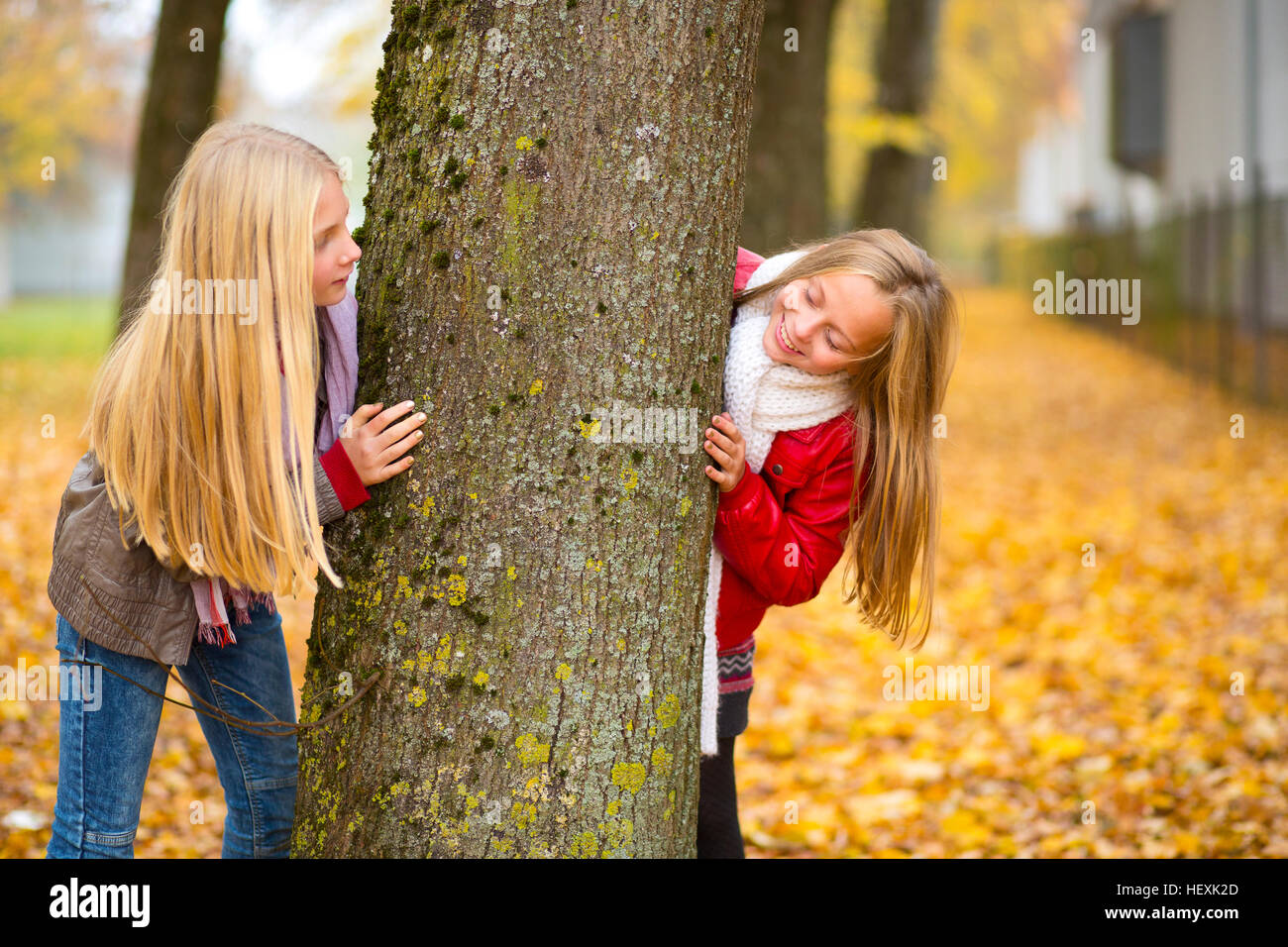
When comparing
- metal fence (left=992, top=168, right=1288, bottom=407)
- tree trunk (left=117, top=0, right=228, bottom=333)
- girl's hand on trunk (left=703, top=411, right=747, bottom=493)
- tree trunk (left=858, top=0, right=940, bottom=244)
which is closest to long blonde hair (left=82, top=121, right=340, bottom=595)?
girl's hand on trunk (left=703, top=411, right=747, bottom=493)

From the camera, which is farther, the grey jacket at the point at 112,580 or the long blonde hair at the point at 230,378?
the grey jacket at the point at 112,580

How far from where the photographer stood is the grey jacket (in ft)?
6.93

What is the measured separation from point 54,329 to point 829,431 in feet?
83.7

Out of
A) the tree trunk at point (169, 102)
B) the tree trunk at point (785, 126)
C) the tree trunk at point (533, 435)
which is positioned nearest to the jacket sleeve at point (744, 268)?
the tree trunk at point (533, 435)

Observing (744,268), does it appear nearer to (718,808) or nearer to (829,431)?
(829,431)

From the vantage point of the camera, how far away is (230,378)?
2012 mm

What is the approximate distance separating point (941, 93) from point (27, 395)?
65.0 ft

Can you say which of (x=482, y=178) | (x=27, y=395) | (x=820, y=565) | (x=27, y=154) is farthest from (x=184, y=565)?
(x=27, y=154)

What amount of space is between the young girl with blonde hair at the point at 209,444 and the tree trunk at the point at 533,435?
0.14 meters

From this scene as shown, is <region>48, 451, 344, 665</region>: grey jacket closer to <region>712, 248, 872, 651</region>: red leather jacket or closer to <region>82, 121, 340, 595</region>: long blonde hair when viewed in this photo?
<region>82, 121, 340, 595</region>: long blonde hair

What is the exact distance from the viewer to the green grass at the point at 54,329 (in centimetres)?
1852

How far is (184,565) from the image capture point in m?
2.15

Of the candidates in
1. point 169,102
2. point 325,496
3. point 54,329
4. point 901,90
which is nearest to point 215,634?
point 325,496

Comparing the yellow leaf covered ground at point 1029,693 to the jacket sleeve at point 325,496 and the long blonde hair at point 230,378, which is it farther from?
the jacket sleeve at point 325,496
